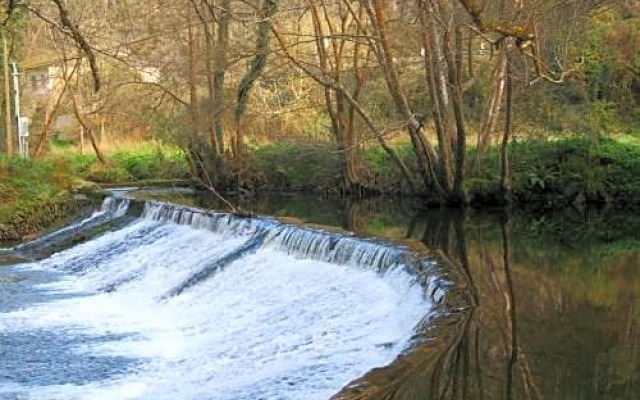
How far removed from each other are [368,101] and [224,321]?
9538 mm

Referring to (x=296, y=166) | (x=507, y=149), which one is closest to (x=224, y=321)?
(x=507, y=149)

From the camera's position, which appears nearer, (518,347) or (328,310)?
(518,347)

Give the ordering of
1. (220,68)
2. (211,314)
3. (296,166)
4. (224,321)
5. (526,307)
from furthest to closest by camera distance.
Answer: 1. (296,166)
2. (220,68)
3. (211,314)
4. (224,321)
5. (526,307)

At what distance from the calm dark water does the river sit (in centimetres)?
2

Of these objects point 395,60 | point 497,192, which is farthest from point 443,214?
point 395,60

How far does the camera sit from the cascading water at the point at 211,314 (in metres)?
6.75

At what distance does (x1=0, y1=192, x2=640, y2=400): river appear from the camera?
6.12m

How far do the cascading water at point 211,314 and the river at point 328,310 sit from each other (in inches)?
1.1

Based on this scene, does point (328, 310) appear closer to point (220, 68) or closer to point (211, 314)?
point (211, 314)

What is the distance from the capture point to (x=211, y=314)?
30.6 feet

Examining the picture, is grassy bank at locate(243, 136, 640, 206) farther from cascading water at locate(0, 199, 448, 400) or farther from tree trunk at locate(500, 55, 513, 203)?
cascading water at locate(0, 199, 448, 400)

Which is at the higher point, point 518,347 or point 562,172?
point 562,172

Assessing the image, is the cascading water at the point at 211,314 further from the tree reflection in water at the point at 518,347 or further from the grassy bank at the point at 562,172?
the grassy bank at the point at 562,172

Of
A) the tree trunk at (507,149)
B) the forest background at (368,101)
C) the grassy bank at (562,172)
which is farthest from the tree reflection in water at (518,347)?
the grassy bank at (562,172)
